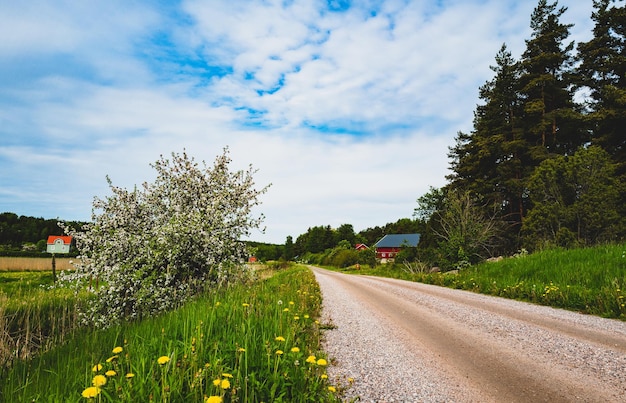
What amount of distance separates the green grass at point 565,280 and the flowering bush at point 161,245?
9.99 metres

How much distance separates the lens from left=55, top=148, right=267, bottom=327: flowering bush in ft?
30.8

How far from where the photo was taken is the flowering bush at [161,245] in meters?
9.38

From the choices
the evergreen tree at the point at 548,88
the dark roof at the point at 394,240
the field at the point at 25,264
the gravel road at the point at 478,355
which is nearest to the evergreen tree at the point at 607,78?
the evergreen tree at the point at 548,88

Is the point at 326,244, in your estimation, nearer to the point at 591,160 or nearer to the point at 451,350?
the point at 591,160

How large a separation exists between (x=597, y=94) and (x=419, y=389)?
39102mm

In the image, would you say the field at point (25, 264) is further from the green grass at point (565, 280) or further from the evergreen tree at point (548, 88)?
the evergreen tree at point (548, 88)

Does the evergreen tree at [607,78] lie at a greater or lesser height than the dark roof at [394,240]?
greater

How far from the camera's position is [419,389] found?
159 inches

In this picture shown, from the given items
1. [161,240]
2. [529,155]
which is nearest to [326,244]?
[529,155]

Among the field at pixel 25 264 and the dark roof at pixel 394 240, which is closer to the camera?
the field at pixel 25 264

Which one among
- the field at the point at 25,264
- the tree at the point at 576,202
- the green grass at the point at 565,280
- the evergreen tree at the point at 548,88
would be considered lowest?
the field at the point at 25,264

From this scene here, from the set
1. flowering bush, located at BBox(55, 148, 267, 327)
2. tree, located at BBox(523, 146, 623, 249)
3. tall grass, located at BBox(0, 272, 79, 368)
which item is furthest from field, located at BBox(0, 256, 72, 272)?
tree, located at BBox(523, 146, 623, 249)

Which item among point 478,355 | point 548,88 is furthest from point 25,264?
point 548,88

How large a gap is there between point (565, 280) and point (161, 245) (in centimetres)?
1383
